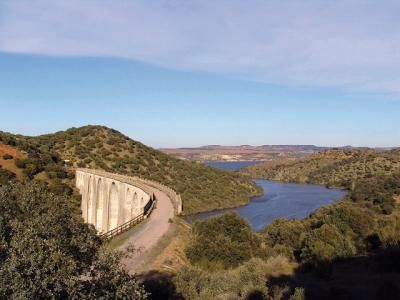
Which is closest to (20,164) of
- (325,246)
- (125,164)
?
(125,164)

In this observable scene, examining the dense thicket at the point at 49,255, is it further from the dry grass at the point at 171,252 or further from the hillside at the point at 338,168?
the hillside at the point at 338,168

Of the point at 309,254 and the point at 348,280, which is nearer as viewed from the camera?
the point at 348,280

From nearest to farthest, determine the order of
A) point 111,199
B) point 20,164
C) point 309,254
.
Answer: point 309,254, point 111,199, point 20,164

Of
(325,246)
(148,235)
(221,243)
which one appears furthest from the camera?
(148,235)

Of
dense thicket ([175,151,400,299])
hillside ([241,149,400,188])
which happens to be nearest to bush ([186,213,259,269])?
dense thicket ([175,151,400,299])

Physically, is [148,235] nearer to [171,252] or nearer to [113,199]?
[171,252]

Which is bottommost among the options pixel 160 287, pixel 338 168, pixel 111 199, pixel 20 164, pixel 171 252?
pixel 111 199

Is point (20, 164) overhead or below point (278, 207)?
overhead

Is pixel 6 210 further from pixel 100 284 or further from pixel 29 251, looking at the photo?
pixel 100 284
